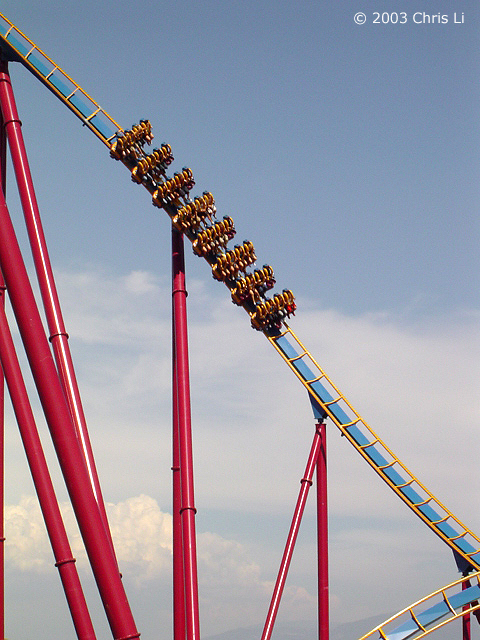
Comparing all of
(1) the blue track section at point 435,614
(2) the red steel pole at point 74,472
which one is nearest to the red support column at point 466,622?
(1) the blue track section at point 435,614

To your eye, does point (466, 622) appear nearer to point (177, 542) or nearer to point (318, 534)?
point (318, 534)

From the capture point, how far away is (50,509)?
26.6 ft

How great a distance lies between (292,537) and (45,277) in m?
5.29

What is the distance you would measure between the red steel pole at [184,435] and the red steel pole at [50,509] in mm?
3095

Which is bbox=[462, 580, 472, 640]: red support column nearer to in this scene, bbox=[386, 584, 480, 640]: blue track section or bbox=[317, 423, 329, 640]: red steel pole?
bbox=[386, 584, 480, 640]: blue track section

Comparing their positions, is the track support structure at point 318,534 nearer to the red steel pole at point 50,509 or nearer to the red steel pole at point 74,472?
the red steel pole at point 50,509

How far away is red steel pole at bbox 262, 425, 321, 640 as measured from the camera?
1211 cm

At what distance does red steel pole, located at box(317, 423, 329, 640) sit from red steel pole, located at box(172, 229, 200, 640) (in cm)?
219

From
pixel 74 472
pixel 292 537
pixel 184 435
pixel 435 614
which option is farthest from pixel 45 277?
pixel 435 614

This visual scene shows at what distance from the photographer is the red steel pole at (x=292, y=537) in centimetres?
1211

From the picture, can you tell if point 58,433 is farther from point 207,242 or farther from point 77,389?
point 207,242

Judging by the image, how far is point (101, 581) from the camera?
24.7ft

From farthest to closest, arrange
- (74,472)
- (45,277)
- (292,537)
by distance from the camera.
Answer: (292,537)
(45,277)
(74,472)

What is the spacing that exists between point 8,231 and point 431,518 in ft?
26.0
